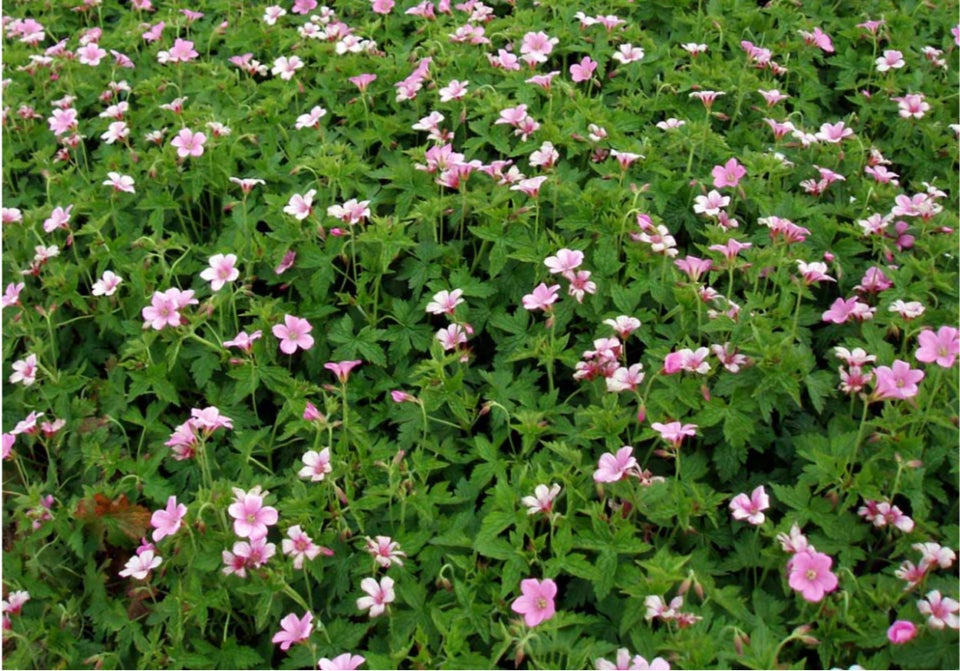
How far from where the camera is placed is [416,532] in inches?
104

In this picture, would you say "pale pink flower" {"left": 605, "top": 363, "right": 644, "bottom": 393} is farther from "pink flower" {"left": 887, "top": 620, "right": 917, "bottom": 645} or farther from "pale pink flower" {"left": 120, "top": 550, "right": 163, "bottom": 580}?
"pale pink flower" {"left": 120, "top": 550, "right": 163, "bottom": 580}

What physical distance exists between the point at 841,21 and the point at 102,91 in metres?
3.55

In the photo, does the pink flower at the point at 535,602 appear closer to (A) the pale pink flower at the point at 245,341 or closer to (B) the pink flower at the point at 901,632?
(B) the pink flower at the point at 901,632

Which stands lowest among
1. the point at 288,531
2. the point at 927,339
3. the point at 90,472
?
the point at 90,472

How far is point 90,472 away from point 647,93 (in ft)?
8.91

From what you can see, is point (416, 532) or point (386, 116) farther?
point (386, 116)

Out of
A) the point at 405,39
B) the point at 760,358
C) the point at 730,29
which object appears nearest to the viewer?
the point at 760,358

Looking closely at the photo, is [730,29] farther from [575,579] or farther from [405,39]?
[575,579]

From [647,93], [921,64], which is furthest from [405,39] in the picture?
[921,64]

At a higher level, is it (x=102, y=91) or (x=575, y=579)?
(x=102, y=91)

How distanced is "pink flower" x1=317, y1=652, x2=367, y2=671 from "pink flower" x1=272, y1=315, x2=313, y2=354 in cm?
108

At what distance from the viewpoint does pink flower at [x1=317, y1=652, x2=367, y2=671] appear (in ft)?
7.36

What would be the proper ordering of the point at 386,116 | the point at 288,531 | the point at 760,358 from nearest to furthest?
the point at 288,531
the point at 760,358
the point at 386,116

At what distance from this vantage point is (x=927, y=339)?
2627mm
